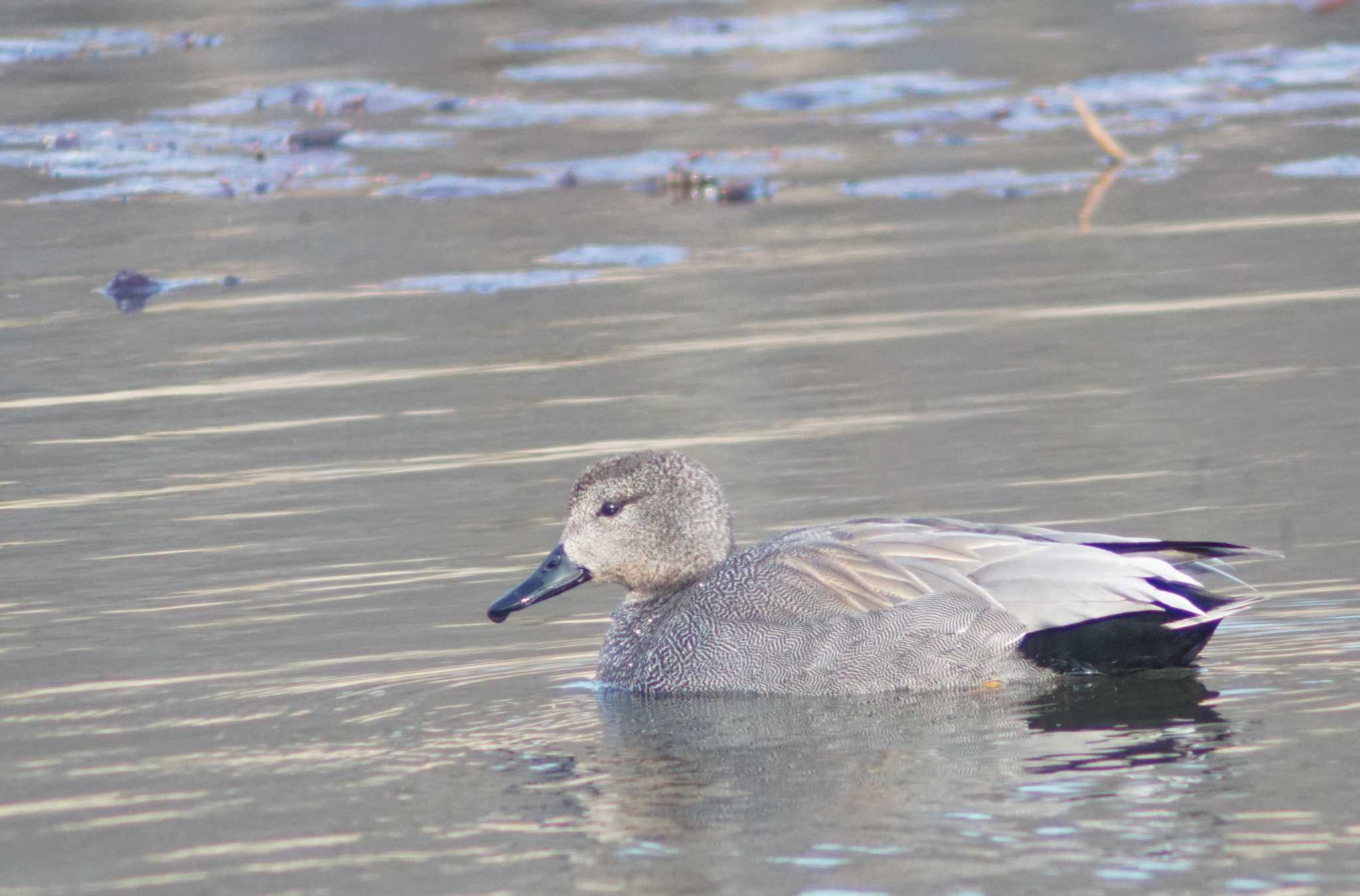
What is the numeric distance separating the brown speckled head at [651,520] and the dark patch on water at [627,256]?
18.9 feet

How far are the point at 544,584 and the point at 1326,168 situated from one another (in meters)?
8.52

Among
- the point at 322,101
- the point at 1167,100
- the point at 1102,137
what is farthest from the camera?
the point at 322,101

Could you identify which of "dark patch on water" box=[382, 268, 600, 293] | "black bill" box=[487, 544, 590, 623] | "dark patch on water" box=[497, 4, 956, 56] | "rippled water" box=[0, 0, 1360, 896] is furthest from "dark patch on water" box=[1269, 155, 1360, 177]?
"black bill" box=[487, 544, 590, 623]

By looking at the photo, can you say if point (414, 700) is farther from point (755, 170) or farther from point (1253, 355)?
point (755, 170)

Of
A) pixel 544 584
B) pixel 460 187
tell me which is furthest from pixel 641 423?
pixel 460 187

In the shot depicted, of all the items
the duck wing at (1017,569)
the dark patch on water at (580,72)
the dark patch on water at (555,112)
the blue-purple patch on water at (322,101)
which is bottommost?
the duck wing at (1017,569)

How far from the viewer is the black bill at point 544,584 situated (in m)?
6.57

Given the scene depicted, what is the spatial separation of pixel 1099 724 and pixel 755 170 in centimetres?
989

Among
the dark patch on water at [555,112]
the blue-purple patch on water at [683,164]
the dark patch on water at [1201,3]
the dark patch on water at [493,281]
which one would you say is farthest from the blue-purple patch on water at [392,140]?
the dark patch on water at [1201,3]

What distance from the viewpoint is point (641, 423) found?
912cm

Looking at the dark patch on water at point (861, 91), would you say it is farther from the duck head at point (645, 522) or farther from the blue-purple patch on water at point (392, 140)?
the duck head at point (645, 522)

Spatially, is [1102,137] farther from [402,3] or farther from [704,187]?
[402,3]

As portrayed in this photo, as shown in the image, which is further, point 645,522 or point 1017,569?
point 645,522

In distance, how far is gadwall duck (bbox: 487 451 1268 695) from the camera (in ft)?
19.9
